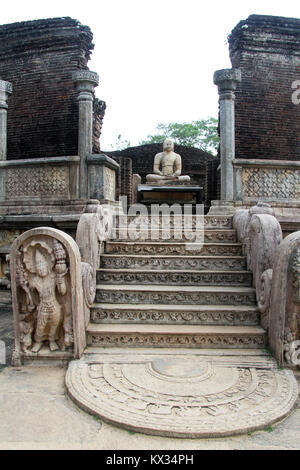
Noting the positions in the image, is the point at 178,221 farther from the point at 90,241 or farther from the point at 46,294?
the point at 46,294

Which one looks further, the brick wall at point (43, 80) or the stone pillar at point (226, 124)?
the brick wall at point (43, 80)

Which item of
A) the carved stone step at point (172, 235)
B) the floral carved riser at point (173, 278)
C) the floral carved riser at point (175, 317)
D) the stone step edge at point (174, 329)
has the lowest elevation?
the stone step edge at point (174, 329)

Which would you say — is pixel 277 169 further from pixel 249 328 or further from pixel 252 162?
pixel 249 328

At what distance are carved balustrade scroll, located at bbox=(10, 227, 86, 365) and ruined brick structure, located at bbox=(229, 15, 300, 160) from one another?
8.75 metres

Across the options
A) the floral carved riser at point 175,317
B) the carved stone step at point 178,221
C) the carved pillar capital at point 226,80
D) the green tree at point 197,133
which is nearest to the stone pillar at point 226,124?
the carved pillar capital at point 226,80

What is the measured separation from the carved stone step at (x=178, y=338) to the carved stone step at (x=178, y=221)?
224 cm

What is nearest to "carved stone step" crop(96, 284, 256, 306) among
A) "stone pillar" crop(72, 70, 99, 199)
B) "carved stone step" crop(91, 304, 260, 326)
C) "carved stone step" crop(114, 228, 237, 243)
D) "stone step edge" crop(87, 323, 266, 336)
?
"carved stone step" crop(91, 304, 260, 326)

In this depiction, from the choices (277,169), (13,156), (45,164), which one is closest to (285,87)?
(277,169)

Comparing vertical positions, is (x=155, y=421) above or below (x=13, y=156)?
below

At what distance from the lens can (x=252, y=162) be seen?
662cm

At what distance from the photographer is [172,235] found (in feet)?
15.9

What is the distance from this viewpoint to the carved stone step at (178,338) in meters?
3.27

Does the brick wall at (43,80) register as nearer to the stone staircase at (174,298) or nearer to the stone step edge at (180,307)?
the stone staircase at (174,298)

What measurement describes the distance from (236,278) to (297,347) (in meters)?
1.17
